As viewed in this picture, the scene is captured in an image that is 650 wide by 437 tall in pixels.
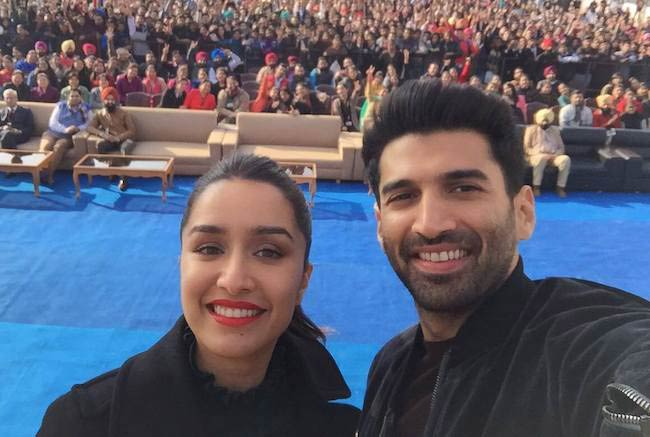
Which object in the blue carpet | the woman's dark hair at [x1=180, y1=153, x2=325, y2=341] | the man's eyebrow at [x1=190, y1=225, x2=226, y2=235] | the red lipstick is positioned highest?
the woman's dark hair at [x1=180, y1=153, x2=325, y2=341]

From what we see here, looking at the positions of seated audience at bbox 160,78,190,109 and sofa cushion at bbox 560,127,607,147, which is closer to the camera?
sofa cushion at bbox 560,127,607,147

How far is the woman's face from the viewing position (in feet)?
4.57

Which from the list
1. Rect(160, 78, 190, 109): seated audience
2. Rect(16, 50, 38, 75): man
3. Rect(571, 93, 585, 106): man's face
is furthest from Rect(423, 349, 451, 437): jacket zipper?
Rect(16, 50, 38, 75): man

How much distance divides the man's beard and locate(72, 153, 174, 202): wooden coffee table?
19.8ft

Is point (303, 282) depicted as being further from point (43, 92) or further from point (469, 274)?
point (43, 92)

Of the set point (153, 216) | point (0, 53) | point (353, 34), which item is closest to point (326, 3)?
point (353, 34)

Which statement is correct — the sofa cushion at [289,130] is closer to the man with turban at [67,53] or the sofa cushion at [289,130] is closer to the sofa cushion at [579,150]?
the sofa cushion at [579,150]

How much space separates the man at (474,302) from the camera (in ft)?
3.74

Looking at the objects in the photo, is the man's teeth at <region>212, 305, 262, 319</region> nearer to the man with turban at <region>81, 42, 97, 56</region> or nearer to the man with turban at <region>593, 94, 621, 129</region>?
the man with turban at <region>593, 94, 621, 129</region>

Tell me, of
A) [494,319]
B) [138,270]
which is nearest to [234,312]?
[494,319]

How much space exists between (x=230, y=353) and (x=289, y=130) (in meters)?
7.36

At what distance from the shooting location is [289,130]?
856 cm

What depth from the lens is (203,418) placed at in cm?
135

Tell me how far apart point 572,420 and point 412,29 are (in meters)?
12.7
